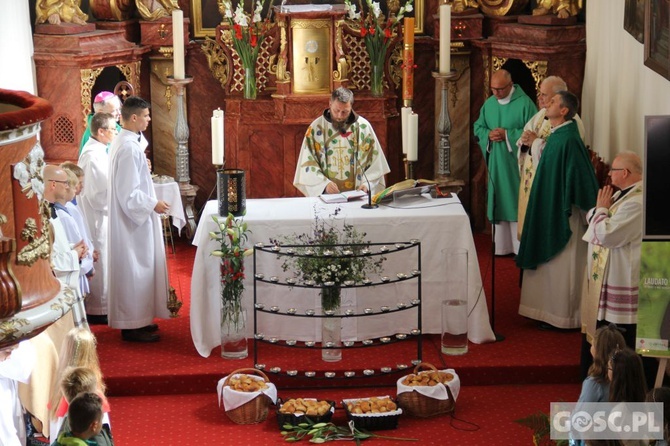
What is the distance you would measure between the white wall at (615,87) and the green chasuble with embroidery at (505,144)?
60cm

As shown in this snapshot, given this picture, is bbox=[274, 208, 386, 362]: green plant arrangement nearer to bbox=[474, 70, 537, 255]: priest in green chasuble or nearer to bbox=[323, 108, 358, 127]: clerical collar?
bbox=[323, 108, 358, 127]: clerical collar

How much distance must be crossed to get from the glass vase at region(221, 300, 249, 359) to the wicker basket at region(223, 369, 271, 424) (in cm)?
73

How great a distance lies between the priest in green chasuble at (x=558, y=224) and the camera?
887 centimetres

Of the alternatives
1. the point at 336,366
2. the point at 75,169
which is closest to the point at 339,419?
the point at 336,366

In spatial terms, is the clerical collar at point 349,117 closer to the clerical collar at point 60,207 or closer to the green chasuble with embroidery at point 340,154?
the green chasuble with embroidery at point 340,154

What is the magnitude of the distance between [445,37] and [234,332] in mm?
3432

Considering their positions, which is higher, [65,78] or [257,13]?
[257,13]

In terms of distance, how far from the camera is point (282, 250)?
866cm

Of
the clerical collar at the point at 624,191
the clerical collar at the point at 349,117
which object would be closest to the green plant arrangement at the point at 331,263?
the clerical collar at the point at 349,117

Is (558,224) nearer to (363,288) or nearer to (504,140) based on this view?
(363,288)

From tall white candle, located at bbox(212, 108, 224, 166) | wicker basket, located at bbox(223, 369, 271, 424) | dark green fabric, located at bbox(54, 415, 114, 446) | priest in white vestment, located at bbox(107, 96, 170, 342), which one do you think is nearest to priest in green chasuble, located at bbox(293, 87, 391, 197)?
tall white candle, located at bbox(212, 108, 224, 166)

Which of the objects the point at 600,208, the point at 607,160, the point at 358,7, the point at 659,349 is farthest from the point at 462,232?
the point at 358,7

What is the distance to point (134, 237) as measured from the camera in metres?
8.95

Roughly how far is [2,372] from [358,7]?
6.70m
